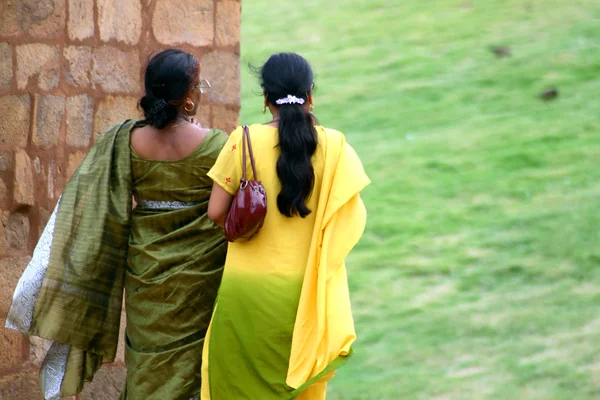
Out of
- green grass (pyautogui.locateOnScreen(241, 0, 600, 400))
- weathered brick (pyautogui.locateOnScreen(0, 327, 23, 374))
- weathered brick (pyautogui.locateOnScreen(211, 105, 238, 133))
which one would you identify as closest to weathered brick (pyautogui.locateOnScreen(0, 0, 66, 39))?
weathered brick (pyautogui.locateOnScreen(211, 105, 238, 133))

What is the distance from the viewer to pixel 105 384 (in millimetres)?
4617

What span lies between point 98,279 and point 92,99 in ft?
4.30

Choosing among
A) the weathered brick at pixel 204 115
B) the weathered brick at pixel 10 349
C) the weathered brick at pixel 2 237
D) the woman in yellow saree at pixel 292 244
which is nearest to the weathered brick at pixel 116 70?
the weathered brick at pixel 204 115

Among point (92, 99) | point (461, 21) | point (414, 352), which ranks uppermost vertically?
point (92, 99)

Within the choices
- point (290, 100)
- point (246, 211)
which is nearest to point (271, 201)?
point (246, 211)

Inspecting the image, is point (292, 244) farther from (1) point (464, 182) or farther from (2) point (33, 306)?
(1) point (464, 182)

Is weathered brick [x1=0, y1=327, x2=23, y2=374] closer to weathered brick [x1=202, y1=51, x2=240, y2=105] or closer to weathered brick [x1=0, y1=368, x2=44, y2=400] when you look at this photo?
weathered brick [x1=0, y1=368, x2=44, y2=400]

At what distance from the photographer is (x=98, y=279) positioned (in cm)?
350

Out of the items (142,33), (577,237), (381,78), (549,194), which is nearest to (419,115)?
(381,78)

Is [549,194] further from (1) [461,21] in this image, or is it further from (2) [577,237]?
(1) [461,21]

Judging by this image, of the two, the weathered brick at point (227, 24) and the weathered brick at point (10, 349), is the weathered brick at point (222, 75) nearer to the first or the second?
the weathered brick at point (227, 24)

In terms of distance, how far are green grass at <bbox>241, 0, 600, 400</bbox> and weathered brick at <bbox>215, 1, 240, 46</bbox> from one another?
6.77 ft

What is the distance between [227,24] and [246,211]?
2.02 metres

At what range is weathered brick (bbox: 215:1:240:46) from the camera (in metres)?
4.85
